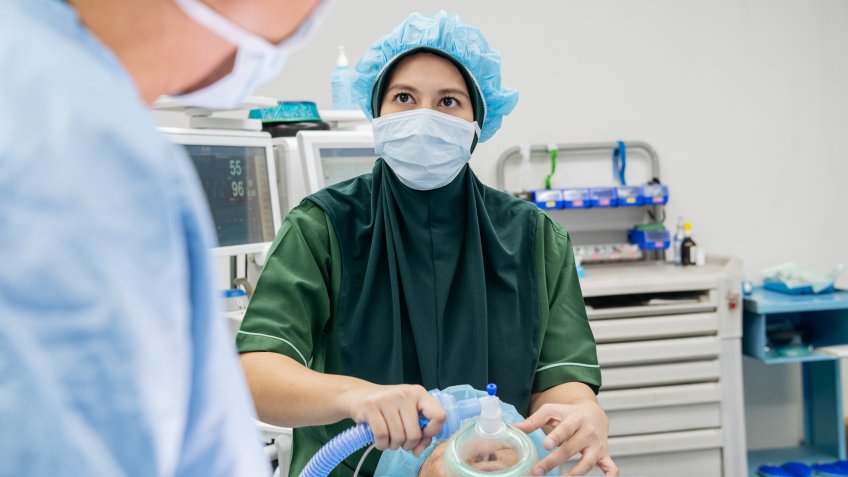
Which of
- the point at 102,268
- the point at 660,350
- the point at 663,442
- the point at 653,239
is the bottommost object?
the point at 663,442

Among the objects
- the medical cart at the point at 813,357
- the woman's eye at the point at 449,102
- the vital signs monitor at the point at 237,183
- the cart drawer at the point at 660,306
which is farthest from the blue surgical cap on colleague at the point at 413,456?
the medical cart at the point at 813,357

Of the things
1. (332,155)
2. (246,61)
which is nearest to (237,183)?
(332,155)

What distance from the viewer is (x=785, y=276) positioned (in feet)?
9.41

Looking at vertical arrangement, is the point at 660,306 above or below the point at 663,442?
above

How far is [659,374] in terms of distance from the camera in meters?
2.52

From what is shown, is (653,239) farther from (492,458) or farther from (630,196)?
(492,458)

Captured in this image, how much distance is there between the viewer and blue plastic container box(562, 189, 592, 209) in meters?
2.92

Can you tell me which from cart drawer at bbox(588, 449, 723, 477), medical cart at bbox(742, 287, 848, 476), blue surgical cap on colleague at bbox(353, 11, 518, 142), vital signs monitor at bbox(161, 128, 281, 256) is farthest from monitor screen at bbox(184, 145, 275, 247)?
medical cart at bbox(742, 287, 848, 476)

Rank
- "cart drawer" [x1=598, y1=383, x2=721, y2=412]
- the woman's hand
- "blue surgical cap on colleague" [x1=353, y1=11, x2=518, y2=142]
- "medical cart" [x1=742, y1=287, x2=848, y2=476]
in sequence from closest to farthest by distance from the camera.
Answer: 1. the woman's hand
2. "blue surgical cap on colleague" [x1=353, y1=11, x2=518, y2=142]
3. "cart drawer" [x1=598, y1=383, x2=721, y2=412]
4. "medical cart" [x1=742, y1=287, x2=848, y2=476]

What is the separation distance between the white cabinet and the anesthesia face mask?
1636 mm

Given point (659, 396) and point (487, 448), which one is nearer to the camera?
point (487, 448)

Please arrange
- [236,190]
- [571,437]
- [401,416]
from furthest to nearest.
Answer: [236,190]
[571,437]
[401,416]

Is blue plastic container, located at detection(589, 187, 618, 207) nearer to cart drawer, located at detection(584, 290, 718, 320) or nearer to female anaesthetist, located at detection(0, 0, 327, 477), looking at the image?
cart drawer, located at detection(584, 290, 718, 320)

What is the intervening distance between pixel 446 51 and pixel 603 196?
72.2 inches
